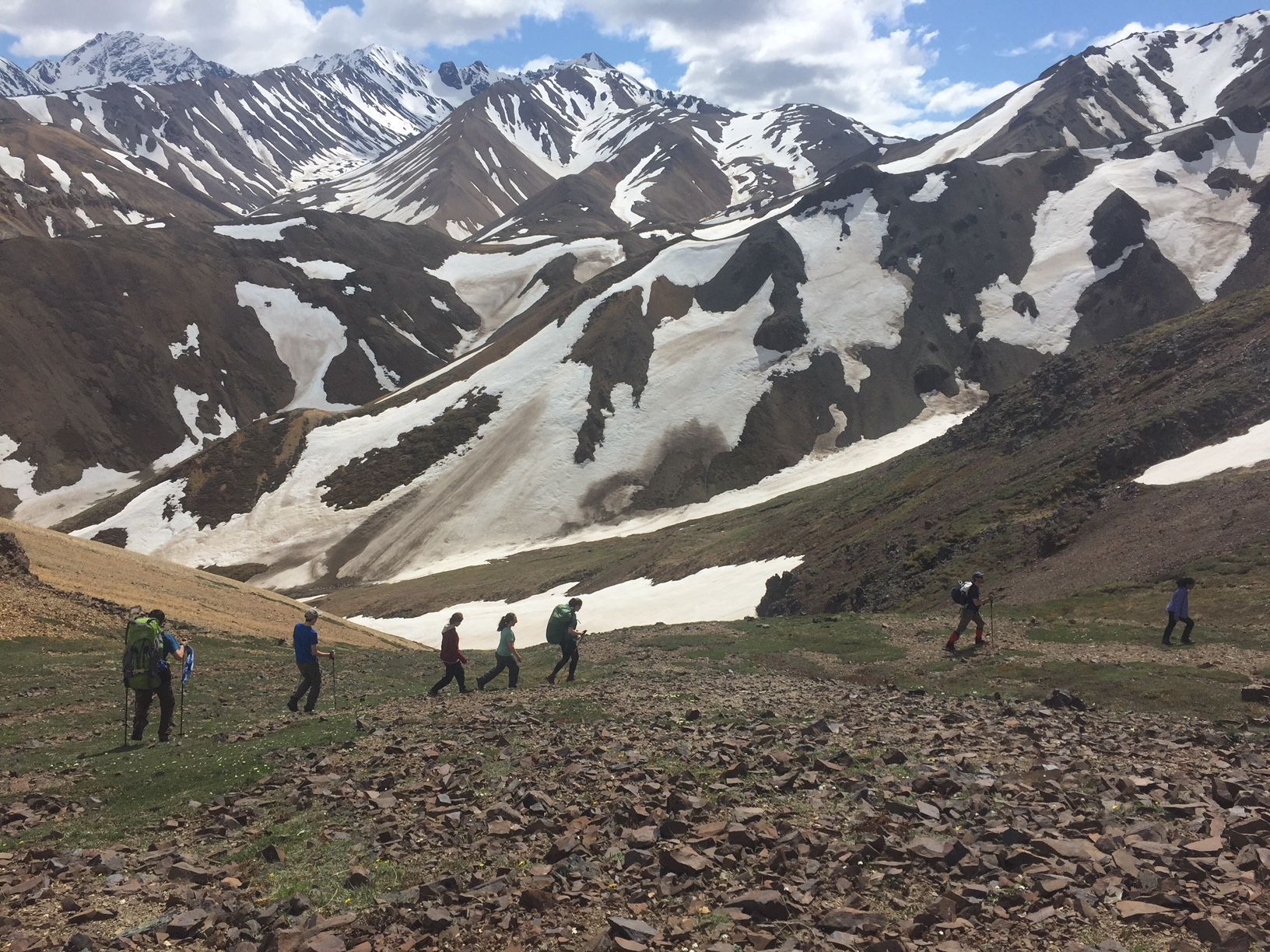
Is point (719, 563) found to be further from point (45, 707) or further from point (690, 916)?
point (690, 916)

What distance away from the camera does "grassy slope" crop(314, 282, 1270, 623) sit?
34.6m

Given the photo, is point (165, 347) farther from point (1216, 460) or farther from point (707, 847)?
point (707, 847)

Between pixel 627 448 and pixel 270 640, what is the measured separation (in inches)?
2986

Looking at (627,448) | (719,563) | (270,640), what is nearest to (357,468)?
(627,448)

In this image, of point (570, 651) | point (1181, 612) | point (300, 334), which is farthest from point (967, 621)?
point (300, 334)

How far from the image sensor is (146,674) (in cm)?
1780

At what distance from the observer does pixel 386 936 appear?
854 cm

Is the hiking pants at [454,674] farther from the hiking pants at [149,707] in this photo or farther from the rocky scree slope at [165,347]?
the rocky scree slope at [165,347]

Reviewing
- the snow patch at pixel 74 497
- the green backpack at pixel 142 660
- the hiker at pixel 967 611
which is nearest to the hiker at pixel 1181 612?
the hiker at pixel 967 611

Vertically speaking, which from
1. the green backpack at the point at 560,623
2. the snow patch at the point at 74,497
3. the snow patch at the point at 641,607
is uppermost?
the snow patch at the point at 74,497

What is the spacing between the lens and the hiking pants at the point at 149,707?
17.8m

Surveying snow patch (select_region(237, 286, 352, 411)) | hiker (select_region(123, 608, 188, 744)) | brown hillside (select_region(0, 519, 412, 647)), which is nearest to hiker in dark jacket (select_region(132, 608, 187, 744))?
hiker (select_region(123, 608, 188, 744))

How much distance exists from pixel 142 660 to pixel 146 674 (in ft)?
1.01

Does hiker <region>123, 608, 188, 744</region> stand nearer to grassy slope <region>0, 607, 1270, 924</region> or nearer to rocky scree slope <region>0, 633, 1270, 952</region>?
grassy slope <region>0, 607, 1270, 924</region>
